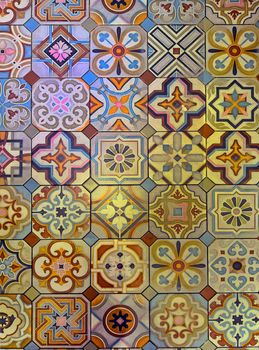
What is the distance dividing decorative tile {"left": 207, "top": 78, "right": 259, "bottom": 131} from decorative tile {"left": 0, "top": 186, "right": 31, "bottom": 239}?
0.51 m

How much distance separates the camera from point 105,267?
55.3 inches

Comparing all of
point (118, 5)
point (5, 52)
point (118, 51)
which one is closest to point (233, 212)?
point (118, 51)

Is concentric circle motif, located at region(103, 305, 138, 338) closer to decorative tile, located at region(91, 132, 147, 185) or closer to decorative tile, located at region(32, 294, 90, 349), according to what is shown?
decorative tile, located at region(32, 294, 90, 349)

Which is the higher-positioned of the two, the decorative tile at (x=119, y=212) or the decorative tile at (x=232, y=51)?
the decorative tile at (x=232, y=51)

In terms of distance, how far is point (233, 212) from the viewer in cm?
142

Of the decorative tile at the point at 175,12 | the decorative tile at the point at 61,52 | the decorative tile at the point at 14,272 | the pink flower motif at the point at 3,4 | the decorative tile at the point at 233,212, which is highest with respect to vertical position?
the pink flower motif at the point at 3,4

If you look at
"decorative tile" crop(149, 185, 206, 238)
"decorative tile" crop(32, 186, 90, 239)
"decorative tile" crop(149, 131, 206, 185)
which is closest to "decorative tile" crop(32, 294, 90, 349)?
"decorative tile" crop(32, 186, 90, 239)

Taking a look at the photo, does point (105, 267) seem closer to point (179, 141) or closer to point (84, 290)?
point (84, 290)

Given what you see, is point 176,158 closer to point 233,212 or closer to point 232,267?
point 233,212

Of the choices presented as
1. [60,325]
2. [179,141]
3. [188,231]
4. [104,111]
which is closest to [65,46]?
[104,111]

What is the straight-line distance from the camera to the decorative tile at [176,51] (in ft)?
4.72

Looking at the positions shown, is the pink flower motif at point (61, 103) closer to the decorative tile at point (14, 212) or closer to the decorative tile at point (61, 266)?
the decorative tile at point (14, 212)

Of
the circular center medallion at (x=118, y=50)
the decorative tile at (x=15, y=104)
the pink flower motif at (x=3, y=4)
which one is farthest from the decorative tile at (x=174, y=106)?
the pink flower motif at (x=3, y=4)

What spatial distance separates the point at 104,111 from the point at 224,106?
308 millimetres
